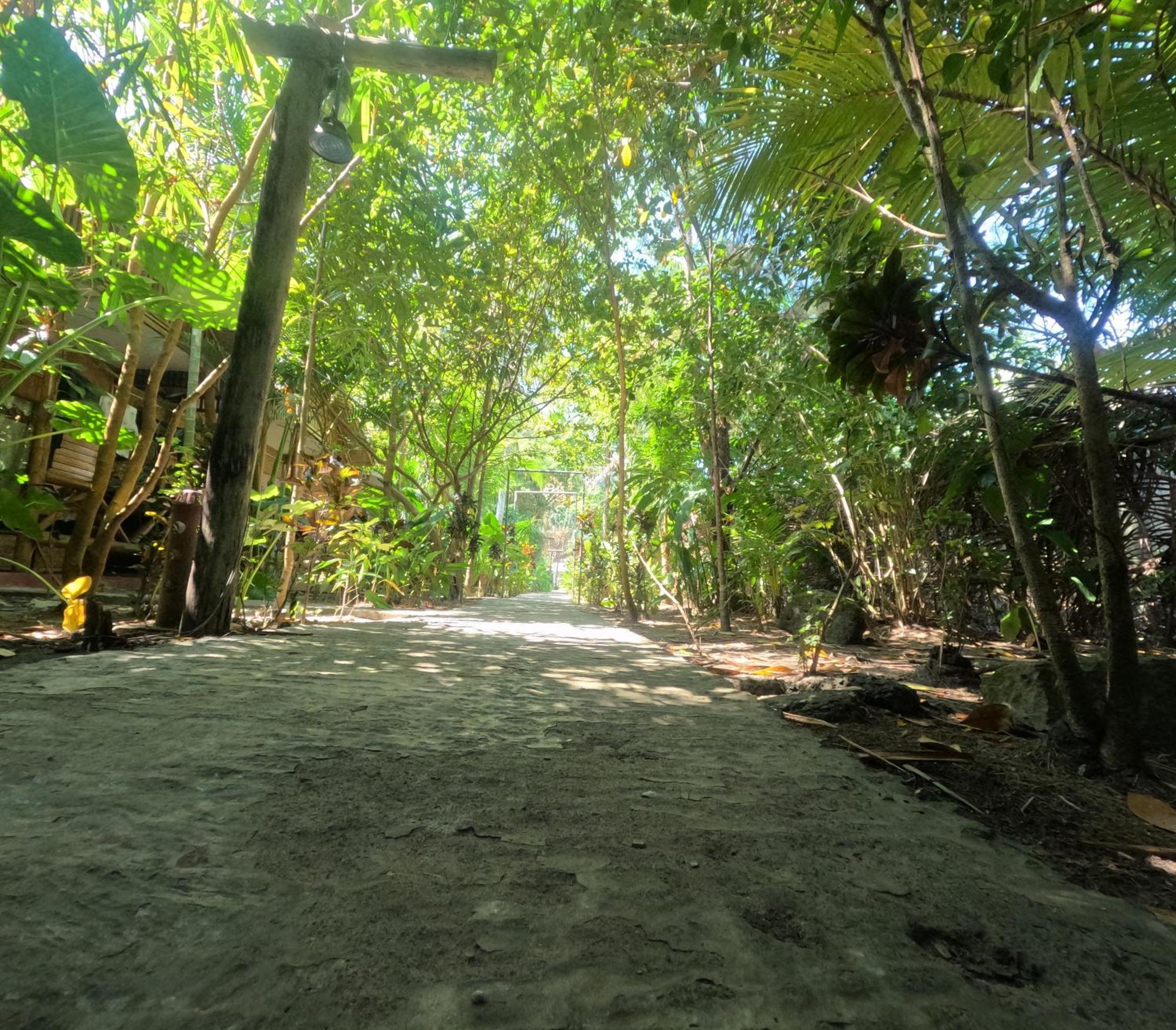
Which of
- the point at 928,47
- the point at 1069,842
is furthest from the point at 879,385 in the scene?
the point at 1069,842

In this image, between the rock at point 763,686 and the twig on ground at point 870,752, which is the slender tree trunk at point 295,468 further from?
the twig on ground at point 870,752

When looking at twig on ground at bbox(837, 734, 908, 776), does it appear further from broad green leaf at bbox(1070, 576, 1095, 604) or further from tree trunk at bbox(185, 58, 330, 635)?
tree trunk at bbox(185, 58, 330, 635)

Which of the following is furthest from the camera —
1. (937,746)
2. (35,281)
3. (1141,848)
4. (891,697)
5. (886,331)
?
(35,281)

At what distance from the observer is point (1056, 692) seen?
194cm

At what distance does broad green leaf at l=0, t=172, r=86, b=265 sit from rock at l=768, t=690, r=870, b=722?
10.9 ft

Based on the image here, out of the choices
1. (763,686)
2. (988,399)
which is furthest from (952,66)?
(763,686)

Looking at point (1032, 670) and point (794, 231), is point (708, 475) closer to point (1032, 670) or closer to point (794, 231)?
point (794, 231)

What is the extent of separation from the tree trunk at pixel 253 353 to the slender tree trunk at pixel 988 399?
3021 millimetres

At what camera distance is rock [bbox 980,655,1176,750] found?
1782 millimetres

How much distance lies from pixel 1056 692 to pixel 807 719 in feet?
2.60

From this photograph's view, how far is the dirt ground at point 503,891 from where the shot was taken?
659mm

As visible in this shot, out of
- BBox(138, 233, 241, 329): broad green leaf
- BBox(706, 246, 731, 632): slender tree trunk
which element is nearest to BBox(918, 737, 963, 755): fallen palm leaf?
BBox(706, 246, 731, 632): slender tree trunk

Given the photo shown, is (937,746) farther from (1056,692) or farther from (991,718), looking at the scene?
(1056,692)

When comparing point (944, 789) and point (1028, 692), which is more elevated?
point (1028, 692)
